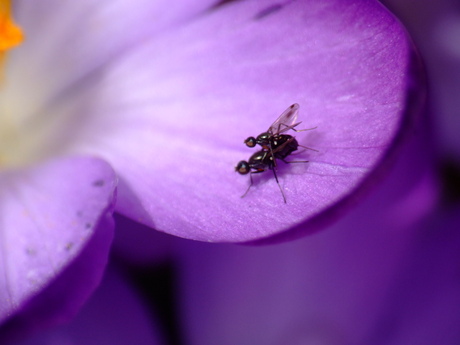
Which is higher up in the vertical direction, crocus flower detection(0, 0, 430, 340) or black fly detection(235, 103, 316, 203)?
crocus flower detection(0, 0, 430, 340)

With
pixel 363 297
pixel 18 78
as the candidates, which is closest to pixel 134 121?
pixel 18 78

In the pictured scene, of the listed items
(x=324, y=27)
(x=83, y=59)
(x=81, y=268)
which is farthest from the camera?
(x=83, y=59)

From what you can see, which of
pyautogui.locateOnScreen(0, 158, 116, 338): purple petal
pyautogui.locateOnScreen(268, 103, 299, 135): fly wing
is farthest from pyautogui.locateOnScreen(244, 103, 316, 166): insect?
pyautogui.locateOnScreen(0, 158, 116, 338): purple petal

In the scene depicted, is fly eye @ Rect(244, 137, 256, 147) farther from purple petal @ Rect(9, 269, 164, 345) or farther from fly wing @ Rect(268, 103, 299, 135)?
purple petal @ Rect(9, 269, 164, 345)

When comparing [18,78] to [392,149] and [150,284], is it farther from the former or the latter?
[392,149]

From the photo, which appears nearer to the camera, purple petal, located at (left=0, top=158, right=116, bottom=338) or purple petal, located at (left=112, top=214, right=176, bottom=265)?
purple petal, located at (left=0, top=158, right=116, bottom=338)

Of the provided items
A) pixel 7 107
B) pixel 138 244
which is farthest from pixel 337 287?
pixel 7 107

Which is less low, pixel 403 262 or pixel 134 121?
pixel 134 121
